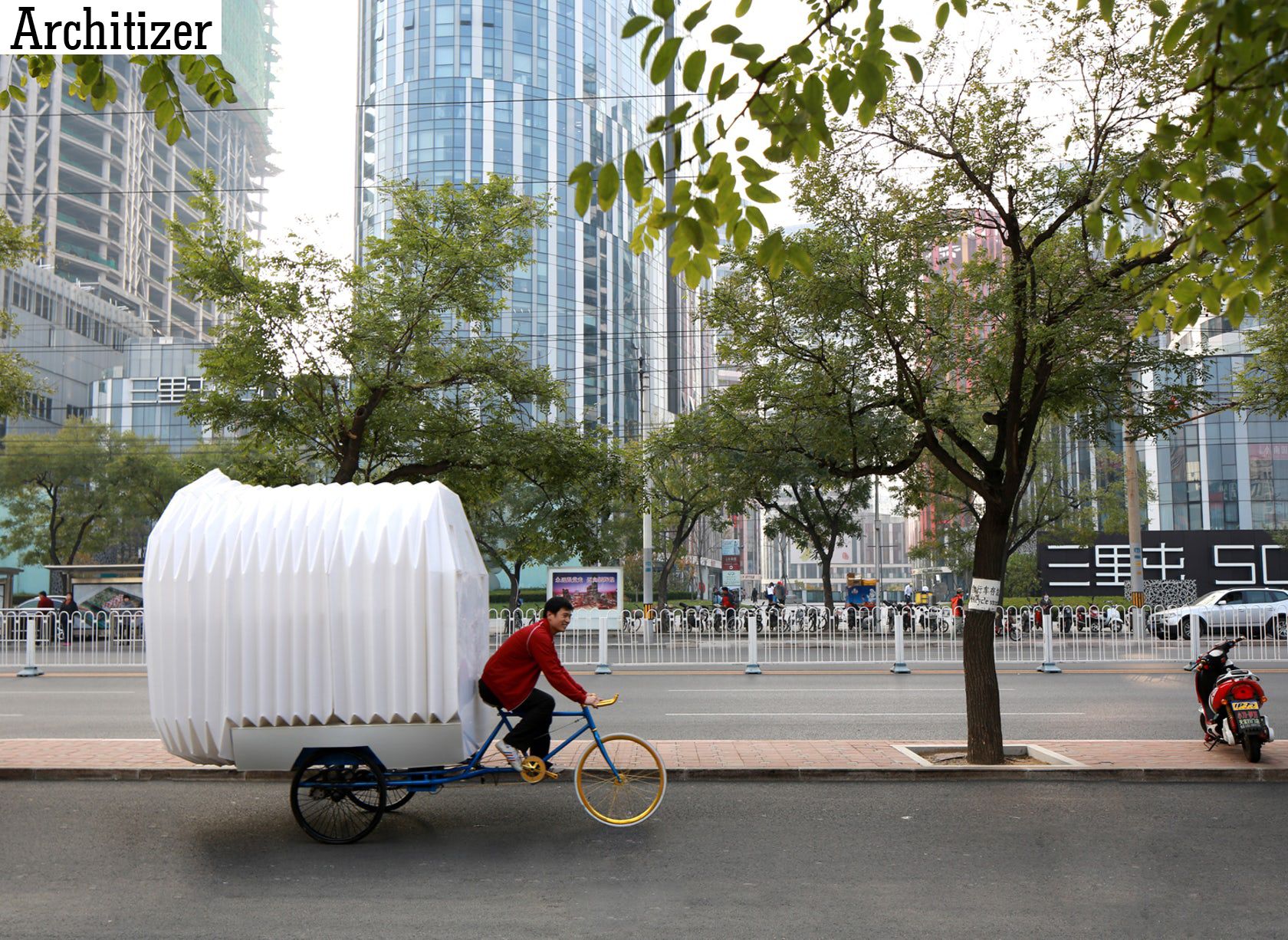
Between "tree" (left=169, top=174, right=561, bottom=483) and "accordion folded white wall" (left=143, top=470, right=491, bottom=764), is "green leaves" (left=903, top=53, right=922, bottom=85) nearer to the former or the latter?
"accordion folded white wall" (left=143, top=470, right=491, bottom=764)

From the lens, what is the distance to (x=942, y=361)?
11.1 meters

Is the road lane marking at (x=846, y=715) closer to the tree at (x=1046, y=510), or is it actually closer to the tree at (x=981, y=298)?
the tree at (x=981, y=298)

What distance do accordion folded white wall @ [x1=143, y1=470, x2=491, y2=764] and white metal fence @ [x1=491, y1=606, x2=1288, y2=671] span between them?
14504 millimetres

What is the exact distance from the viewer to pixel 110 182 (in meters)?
96.2

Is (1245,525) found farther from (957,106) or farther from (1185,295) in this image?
(1185,295)

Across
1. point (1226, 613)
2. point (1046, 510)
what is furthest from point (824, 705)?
point (1046, 510)

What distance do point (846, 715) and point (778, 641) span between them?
1099 cm

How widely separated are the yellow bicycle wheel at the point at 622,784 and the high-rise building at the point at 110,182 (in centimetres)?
7912

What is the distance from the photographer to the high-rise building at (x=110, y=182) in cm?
8925

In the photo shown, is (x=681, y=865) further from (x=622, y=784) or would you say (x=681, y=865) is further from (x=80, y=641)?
(x=80, y=641)

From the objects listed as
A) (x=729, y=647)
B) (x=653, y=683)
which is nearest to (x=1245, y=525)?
(x=729, y=647)

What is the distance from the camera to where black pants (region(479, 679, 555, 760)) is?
7.68 metres

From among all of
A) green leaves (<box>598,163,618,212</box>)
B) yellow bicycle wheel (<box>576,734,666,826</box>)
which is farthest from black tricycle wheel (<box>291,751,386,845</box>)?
green leaves (<box>598,163,618,212</box>)

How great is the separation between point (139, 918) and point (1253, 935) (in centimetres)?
554
